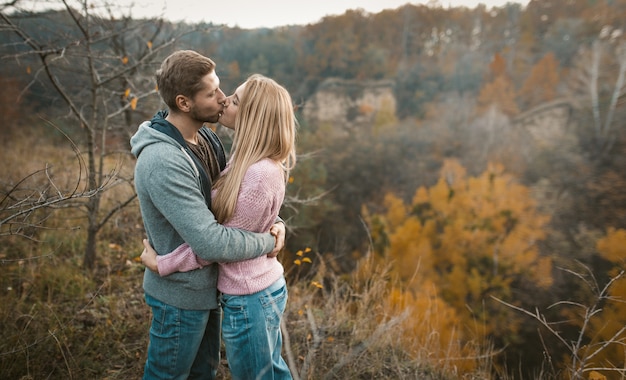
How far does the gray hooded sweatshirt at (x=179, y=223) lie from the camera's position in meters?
1.20

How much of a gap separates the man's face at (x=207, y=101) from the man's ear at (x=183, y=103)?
0.01 m

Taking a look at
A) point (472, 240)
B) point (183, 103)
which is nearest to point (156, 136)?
point (183, 103)

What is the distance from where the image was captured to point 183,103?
1.37 metres

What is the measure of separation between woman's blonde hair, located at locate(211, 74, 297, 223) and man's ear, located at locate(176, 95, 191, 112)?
0.17 meters

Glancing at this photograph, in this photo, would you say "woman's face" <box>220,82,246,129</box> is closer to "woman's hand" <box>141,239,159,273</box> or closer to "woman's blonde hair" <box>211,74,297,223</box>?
"woman's blonde hair" <box>211,74,297,223</box>

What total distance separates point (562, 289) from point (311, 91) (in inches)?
798

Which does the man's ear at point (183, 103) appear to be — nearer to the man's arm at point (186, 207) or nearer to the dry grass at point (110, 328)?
the man's arm at point (186, 207)

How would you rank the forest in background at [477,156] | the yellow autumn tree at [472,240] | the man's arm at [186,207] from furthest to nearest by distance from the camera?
the yellow autumn tree at [472,240] → the forest in background at [477,156] → the man's arm at [186,207]

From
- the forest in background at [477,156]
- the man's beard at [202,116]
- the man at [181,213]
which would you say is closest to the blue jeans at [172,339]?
the man at [181,213]

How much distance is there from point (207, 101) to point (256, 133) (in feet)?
0.72

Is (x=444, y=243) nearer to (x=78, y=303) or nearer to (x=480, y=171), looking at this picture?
(x=480, y=171)

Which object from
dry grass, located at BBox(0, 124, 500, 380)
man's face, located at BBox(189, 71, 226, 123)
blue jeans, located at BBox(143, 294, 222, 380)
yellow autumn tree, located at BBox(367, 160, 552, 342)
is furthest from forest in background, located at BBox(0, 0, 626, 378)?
man's face, located at BBox(189, 71, 226, 123)

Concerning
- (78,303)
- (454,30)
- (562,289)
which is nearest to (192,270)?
(78,303)

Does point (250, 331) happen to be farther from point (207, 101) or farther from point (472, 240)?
point (472, 240)
